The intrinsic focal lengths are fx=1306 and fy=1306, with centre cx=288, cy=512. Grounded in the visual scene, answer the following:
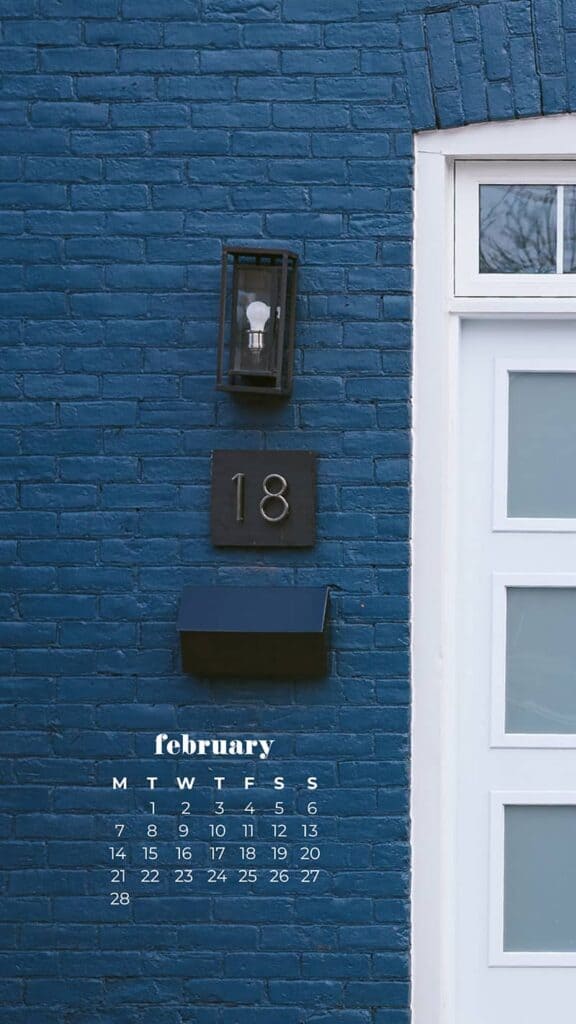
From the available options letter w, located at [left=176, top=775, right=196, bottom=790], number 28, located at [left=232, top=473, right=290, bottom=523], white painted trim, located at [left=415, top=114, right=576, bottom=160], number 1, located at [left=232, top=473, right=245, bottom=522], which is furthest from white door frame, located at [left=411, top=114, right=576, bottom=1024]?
letter w, located at [left=176, top=775, right=196, bottom=790]

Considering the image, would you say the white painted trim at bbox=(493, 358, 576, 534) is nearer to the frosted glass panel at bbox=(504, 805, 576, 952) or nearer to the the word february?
the frosted glass panel at bbox=(504, 805, 576, 952)

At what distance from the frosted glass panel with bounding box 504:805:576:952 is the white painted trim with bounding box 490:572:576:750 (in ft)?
0.73

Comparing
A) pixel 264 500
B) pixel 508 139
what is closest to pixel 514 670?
pixel 264 500

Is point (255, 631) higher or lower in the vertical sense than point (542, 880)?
higher

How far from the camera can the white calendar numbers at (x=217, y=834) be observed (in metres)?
3.90

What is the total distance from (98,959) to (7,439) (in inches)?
62.5

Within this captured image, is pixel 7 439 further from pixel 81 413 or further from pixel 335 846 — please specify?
pixel 335 846

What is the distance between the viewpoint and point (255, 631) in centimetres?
383

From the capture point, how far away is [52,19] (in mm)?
3963

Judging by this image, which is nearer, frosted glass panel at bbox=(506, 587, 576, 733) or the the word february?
the the word february

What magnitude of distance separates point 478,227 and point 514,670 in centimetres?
137

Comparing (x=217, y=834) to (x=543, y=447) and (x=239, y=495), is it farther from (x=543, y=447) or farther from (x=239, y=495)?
(x=543, y=447)

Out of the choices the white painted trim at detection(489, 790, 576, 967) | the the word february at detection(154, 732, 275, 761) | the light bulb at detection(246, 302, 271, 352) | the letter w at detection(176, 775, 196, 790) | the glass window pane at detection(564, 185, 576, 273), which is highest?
the glass window pane at detection(564, 185, 576, 273)

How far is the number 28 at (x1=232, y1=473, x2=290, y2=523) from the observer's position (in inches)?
153
